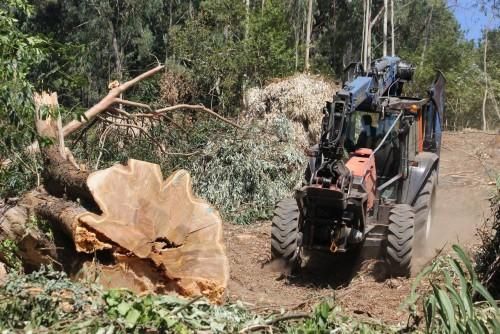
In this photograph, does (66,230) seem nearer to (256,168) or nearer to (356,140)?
(356,140)

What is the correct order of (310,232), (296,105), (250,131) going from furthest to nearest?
(296,105) → (250,131) → (310,232)

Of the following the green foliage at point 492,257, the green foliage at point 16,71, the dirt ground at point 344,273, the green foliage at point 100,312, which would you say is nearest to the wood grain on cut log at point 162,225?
the dirt ground at point 344,273

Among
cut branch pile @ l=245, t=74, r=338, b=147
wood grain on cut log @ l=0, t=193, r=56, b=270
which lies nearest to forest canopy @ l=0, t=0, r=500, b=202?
wood grain on cut log @ l=0, t=193, r=56, b=270

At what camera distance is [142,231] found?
557 centimetres

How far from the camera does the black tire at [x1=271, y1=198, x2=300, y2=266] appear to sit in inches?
330

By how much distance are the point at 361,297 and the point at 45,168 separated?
3519mm

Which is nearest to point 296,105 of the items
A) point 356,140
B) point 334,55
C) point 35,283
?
point 356,140

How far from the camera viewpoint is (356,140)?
959 cm

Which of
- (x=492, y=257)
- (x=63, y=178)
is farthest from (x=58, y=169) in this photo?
(x=492, y=257)

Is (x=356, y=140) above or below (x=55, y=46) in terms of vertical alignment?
below

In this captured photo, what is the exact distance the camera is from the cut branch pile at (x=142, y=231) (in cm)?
540

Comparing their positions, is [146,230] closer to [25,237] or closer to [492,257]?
[25,237]

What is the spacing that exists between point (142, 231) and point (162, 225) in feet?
0.62

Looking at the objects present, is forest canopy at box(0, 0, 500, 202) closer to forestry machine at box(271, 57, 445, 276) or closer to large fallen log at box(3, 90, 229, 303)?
large fallen log at box(3, 90, 229, 303)
